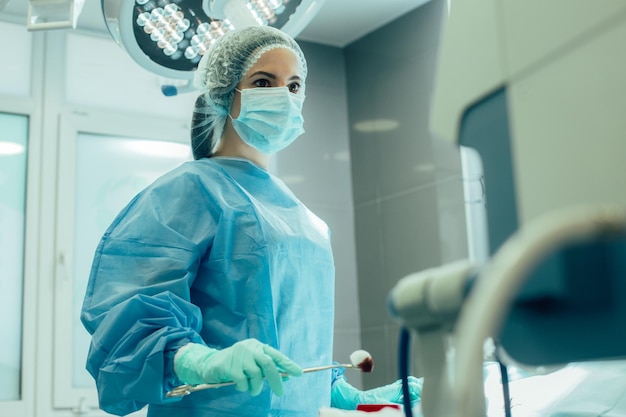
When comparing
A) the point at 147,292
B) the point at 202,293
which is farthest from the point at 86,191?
the point at 147,292

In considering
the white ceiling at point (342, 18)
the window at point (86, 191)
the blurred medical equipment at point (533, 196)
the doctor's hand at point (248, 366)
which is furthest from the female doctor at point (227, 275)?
the white ceiling at point (342, 18)

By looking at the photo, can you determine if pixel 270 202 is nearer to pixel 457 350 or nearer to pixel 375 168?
pixel 457 350

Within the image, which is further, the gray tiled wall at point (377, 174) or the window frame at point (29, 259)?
the gray tiled wall at point (377, 174)

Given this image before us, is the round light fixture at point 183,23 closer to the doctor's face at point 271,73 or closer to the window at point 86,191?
the doctor's face at point 271,73

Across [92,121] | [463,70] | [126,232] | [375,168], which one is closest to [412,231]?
[375,168]

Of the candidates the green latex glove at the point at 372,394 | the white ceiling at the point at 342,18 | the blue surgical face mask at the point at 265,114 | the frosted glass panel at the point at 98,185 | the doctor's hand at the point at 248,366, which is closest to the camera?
the doctor's hand at the point at 248,366

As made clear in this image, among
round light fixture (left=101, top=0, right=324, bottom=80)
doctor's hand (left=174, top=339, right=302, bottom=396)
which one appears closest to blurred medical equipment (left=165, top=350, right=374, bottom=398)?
doctor's hand (left=174, top=339, right=302, bottom=396)

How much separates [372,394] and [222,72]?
763 mm

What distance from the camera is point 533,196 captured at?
0.54m

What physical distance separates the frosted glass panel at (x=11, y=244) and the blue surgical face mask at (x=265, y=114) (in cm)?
178

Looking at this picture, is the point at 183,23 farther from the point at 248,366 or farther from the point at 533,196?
the point at 533,196

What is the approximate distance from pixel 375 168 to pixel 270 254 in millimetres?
2322

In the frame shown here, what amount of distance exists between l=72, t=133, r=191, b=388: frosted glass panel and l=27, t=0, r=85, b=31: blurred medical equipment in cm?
158

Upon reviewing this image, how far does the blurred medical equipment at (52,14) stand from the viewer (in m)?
1.82
